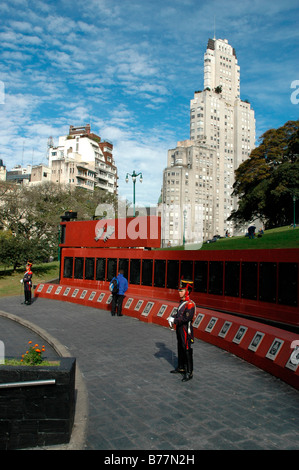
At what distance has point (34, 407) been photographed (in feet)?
15.7

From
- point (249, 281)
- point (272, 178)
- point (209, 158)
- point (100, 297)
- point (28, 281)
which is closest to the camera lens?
point (249, 281)

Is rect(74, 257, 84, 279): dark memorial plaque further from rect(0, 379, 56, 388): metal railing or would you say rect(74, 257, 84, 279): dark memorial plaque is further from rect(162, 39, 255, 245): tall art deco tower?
rect(162, 39, 255, 245): tall art deco tower

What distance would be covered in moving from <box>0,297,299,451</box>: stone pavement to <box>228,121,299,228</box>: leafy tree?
33.5m

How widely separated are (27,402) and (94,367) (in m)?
3.53

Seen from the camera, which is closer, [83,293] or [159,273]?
[159,273]

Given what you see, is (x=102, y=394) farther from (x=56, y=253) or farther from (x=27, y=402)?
(x=56, y=253)

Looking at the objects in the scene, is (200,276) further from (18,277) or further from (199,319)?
(18,277)

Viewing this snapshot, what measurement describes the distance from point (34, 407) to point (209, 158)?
4174 inches

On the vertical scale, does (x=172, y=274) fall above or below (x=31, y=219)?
below

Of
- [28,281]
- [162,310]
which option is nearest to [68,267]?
[28,281]

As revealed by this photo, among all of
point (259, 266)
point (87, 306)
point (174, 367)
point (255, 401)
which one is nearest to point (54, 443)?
point (255, 401)

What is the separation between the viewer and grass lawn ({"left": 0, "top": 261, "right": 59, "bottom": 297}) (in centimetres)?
2924
